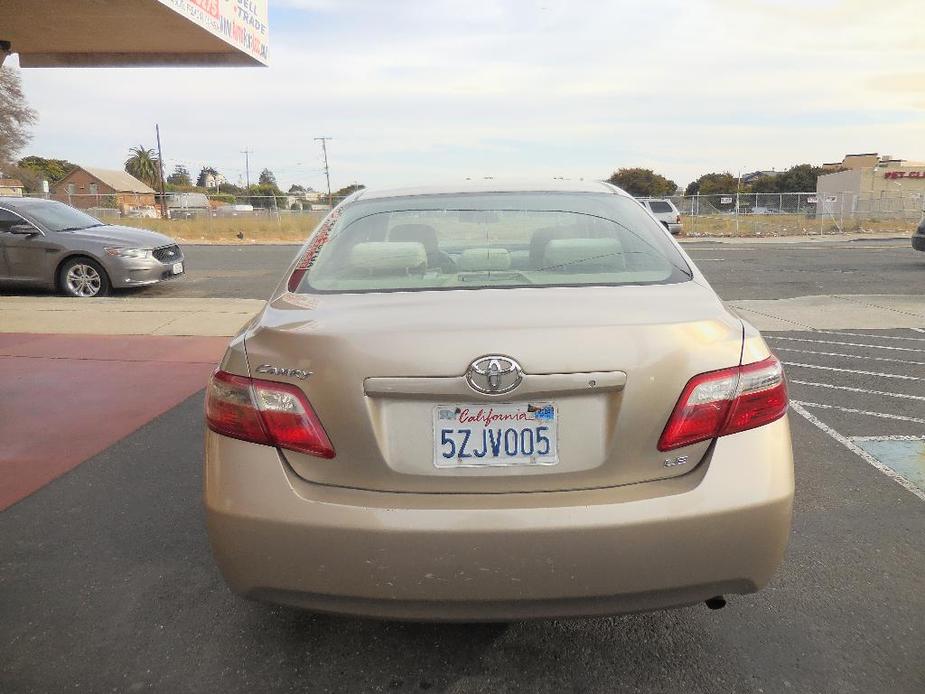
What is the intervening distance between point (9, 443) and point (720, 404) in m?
4.40

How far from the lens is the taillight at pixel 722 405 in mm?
2037

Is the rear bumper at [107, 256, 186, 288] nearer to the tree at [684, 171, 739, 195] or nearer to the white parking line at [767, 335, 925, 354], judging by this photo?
the white parking line at [767, 335, 925, 354]

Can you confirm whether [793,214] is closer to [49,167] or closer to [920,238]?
[920,238]

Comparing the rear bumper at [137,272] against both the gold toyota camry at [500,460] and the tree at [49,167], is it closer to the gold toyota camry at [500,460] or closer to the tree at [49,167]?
the gold toyota camry at [500,460]

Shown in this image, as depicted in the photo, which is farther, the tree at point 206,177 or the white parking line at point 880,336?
the tree at point 206,177

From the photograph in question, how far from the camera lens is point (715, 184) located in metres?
94.0

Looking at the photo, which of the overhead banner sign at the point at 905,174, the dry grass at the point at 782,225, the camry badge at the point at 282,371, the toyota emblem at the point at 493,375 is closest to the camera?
the toyota emblem at the point at 493,375

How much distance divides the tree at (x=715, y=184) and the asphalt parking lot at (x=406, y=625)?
93976 mm

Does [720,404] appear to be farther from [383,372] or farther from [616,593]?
[383,372]

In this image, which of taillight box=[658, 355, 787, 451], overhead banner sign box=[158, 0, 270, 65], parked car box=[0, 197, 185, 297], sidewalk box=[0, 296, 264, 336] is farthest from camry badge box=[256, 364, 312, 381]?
parked car box=[0, 197, 185, 297]

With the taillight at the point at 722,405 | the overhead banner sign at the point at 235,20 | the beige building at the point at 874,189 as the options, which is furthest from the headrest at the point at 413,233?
the beige building at the point at 874,189

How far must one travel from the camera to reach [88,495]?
12.8 feet

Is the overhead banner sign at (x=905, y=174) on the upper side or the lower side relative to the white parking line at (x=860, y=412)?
Result: upper

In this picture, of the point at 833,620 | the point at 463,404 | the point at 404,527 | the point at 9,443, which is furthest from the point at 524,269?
the point at 9,443
